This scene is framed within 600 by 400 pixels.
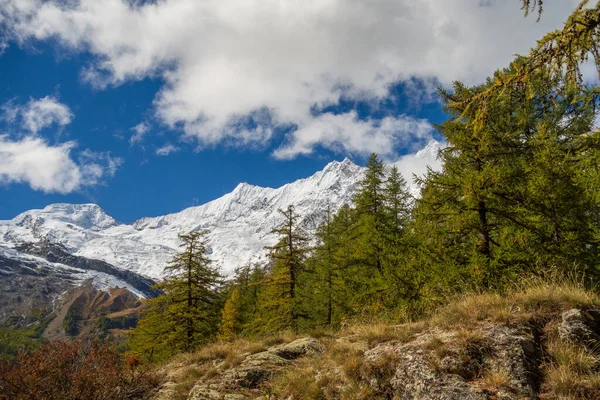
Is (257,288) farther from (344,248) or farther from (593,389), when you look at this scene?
(593,389)

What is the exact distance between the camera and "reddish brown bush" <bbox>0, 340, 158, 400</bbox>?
7430 millimetres

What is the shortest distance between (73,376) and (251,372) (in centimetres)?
398

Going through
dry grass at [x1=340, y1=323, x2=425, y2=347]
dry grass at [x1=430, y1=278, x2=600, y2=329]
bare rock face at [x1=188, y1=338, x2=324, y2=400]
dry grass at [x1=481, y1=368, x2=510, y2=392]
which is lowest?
bare rock face at [x1=188, y1=338, x2=324, y2=400]

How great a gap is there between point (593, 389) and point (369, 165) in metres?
16.4

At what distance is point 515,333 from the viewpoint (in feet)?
17.1

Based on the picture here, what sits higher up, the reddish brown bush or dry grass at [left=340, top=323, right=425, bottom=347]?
dry grass at [left=340, top=323, right=425, bottom=347]

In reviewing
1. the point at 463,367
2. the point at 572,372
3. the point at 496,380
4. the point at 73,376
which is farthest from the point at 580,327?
the point at 73,376

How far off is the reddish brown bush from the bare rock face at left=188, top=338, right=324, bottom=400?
190cm

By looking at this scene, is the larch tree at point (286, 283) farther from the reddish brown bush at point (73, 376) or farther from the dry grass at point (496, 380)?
the dry grass at point (496, 380)

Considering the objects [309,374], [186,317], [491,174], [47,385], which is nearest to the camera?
[309,374]

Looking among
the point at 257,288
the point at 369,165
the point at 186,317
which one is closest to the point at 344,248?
the point at 369,165

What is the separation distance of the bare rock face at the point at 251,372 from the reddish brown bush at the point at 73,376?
74.6 inches

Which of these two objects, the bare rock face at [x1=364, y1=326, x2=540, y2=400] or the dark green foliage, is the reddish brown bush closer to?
the bare rock face at [x1=364, y1=326, x2=540, y2=400]

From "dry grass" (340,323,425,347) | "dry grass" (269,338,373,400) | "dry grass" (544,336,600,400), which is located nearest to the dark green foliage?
"dry grass" (269,338,373,400)
